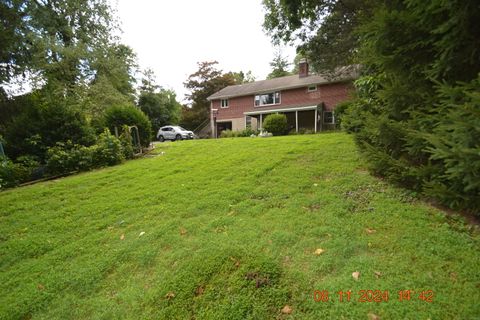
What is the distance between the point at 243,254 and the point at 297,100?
2060cm

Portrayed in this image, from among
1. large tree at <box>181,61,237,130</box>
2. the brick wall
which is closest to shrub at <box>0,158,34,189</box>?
the brick wall

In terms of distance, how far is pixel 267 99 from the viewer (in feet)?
77.4

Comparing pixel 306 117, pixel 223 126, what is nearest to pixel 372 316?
pixel 306 117

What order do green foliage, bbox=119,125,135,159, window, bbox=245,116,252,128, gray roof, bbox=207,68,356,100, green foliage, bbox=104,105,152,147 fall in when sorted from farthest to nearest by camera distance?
1. window, bbox=245,116,252,128
2. gray roof, bbox=207,68,356,100
3. green foliage, bbox=104,105,152,147
4. green foliage, bbox=119,125,135,159

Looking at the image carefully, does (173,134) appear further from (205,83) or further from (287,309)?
(287,309)

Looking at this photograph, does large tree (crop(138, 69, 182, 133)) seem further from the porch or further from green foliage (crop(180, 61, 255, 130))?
the porch

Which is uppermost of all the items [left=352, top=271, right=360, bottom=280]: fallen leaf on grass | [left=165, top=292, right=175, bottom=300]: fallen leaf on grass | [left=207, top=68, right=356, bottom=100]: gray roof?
[left=207, top=68, right=356, bottom=100]: gray roof

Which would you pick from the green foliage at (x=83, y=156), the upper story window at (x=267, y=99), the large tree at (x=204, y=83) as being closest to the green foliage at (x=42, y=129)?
the green foliage at (x=83, y=156)

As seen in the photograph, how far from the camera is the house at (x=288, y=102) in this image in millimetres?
19984

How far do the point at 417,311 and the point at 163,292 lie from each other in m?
2.37
